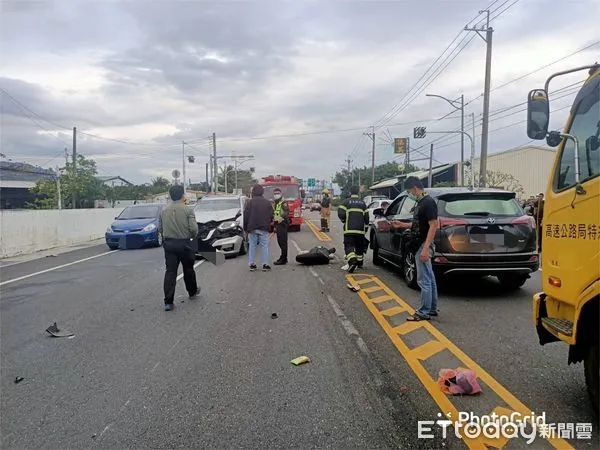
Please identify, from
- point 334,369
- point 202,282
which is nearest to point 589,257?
point 334,369

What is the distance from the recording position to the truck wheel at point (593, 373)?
3.22m

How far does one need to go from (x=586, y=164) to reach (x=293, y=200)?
20.6 meters

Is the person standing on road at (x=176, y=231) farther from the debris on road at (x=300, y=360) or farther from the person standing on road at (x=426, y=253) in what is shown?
the person standing on road at (x=426, y=253)

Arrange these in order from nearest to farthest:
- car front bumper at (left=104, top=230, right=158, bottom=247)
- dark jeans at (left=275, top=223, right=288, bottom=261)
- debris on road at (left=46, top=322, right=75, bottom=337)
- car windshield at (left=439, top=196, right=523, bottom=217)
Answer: debris on road at (left=46, top=322, right=75, bottom=337)
car windshield at (left=439, top=196, right=523, bottom=217)
dark jeans at (left=275, top=223, right=288, bottom=261)
car front bumper at (left=104, top=230, right=158, bottom=247)

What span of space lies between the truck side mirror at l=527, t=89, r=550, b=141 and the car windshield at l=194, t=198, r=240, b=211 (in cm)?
1130

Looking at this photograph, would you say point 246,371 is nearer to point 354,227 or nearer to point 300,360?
point 300,360

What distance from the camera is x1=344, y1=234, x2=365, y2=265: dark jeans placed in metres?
10.3

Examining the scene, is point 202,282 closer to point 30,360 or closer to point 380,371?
point 30,360

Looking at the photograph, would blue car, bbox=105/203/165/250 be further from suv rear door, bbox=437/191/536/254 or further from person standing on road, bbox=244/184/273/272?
suv rear door, bbox=437/191/536/254

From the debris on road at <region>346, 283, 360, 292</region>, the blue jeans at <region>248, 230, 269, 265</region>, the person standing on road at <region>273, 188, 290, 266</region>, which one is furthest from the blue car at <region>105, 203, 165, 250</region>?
the debris on road at <region>346, 283, 360, 292</region>

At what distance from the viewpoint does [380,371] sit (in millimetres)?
4457

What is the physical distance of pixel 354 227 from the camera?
10.3 metres

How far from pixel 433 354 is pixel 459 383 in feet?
3.11

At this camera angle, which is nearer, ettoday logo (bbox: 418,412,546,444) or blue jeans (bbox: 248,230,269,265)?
ettoday logo (bbox: 418,412,546,444)
